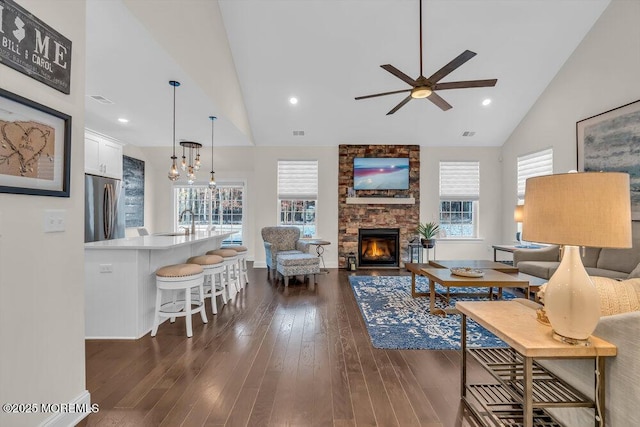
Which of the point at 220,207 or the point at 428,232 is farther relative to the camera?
the point at 220,207

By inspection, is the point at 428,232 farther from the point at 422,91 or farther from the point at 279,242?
the point at 422,91

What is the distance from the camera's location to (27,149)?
1479 millimetres

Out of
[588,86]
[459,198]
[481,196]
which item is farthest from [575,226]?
[481,196]

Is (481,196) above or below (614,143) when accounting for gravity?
below

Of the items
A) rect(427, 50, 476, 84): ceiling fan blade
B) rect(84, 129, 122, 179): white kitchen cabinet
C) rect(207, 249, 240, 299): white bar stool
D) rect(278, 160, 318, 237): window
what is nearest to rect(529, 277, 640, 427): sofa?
rect(427, 50, 476, 84): ceiling fan blade

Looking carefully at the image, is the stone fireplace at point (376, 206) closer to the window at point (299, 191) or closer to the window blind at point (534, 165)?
the window at point (299, 191)

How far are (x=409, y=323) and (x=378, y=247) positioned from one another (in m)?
3.43

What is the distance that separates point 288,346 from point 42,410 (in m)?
1.65

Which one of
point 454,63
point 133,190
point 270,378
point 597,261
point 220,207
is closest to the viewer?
point 270,378

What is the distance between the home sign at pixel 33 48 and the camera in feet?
4.45

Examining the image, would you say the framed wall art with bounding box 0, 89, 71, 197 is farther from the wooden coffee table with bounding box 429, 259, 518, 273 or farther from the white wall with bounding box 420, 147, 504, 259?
the white wall with bounding box 420, 147, 504, 259

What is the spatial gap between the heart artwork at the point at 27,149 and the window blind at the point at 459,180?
6.63 meters

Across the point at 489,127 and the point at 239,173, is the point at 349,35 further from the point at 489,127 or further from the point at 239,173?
the point at 239,173

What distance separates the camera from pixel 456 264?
4.25m
